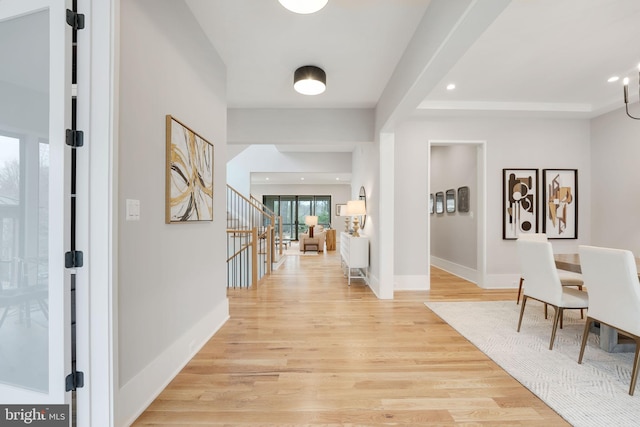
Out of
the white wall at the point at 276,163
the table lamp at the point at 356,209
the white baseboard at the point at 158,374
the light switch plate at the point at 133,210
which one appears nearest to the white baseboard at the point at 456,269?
the table lamp at the point at 356,209

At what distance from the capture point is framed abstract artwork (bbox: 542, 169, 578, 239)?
463 centimetres

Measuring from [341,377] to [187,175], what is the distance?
6.48 feet

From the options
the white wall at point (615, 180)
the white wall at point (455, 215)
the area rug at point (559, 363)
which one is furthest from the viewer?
the white wall at point (455, 215)

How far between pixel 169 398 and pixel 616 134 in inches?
258

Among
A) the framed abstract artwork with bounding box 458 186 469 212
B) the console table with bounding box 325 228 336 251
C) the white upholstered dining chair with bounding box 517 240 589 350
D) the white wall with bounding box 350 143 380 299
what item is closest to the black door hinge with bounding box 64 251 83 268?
the white upholstered dining chair with bounding box 517 240 589 350

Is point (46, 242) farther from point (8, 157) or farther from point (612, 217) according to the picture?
point (612, 217)

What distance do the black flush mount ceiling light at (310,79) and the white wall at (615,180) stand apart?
15.2 feet

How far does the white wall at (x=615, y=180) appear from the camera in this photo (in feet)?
13.4

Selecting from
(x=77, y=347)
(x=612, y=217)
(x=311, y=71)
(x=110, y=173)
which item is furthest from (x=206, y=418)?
(x=612, y=217)

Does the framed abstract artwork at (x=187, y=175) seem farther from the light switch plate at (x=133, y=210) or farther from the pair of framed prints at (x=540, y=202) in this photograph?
the pair of framed prints at (x=540, y=202)

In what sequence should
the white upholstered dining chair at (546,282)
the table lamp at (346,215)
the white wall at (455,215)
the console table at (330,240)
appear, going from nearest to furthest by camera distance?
the white upholstered dining chair at (546,282) < the white wall at (455,215) < the table lamp at (346,215) < the console table at (330,240)

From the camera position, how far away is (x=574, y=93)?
3.99 m

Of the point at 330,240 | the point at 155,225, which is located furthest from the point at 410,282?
the point at 330,240

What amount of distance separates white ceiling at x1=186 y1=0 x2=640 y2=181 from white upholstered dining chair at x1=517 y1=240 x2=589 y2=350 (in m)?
1.82
